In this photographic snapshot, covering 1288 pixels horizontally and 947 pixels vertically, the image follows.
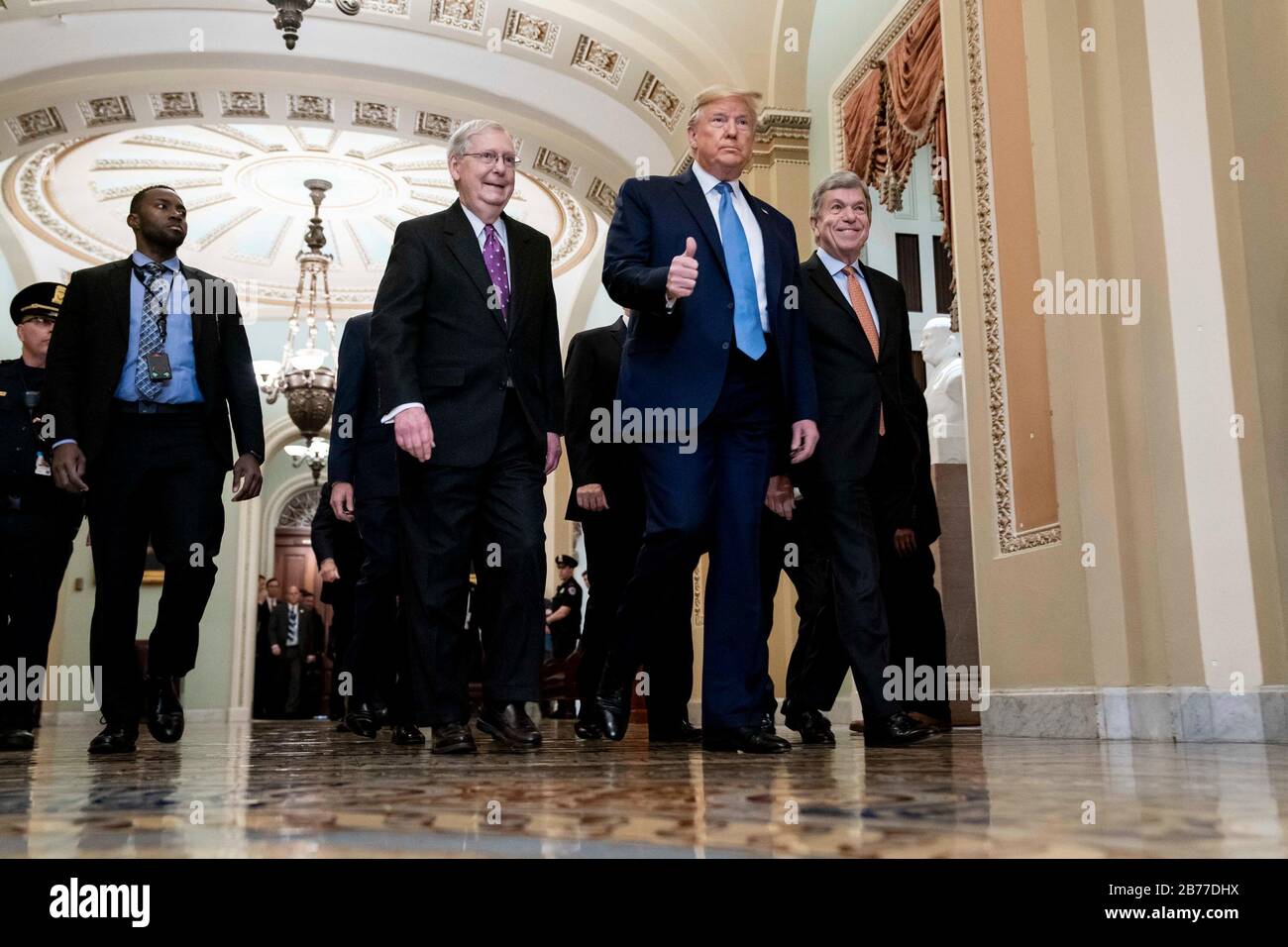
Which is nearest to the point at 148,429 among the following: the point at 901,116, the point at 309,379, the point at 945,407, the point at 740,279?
the point at 740,279

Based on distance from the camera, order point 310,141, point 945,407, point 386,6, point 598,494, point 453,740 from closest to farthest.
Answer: point 453,740 < point 598,494 < point 945,407 < point 386,6 < point 310,141

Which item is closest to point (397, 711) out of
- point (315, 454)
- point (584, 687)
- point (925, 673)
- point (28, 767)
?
point (584, 687)

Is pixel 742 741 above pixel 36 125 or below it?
below

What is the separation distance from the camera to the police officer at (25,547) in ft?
11.9

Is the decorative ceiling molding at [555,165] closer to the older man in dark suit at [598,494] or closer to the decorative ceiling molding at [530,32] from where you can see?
the decorative ceiling molding at [530,32]

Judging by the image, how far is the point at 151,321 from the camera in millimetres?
3322

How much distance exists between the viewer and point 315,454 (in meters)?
13.7

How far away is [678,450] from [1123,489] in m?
1.65

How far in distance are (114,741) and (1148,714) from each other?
2.83m

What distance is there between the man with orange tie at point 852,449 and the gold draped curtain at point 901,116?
214cm

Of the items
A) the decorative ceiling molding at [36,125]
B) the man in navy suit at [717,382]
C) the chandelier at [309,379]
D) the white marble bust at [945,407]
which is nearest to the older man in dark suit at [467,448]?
the man in navy suit at [717,382]

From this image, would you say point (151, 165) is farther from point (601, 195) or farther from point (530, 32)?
point (530, 32)

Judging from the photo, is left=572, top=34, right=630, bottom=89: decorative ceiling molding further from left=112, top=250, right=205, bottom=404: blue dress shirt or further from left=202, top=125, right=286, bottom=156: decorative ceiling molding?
left=112, top=250, right=205, bottom=404: blue dress shirt

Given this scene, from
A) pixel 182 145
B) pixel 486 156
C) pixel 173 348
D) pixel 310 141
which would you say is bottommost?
pixel 173 348
